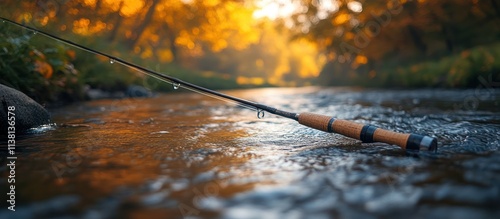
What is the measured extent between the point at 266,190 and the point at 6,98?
3.26 metres

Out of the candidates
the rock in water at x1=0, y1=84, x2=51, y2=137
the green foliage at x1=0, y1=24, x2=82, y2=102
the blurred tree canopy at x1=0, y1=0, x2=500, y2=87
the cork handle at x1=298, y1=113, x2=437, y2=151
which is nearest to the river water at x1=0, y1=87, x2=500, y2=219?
the cork handle at x1=298, y1=113, x2=437, y2=151

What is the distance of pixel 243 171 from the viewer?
2523 millimetres

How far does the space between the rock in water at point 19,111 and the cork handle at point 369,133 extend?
2965mm

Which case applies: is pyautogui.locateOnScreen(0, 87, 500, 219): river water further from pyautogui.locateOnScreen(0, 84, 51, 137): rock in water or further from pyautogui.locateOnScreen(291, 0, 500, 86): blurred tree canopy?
pyautogui.locateOnScreen(291, 0, 500, 86): blurred tree canopy

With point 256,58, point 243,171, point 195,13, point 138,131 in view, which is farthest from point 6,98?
point 256,58

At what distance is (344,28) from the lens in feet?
79.4

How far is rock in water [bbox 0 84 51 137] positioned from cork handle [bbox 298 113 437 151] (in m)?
2.96

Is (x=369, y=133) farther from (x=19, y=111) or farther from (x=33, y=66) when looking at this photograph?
(x=33, y=66)

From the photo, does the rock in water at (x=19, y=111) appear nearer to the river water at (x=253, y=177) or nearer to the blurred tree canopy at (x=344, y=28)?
the river water at (x=253, y=177)

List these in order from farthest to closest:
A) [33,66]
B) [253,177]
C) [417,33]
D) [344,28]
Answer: [344,28] < [417,33] < [33,66] < [253,177]

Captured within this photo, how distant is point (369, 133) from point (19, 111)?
357cm

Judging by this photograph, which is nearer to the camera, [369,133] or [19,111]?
[369,133]

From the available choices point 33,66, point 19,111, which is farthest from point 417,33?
point 19,111

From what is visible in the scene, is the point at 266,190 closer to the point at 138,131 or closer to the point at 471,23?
the point at 138,131
